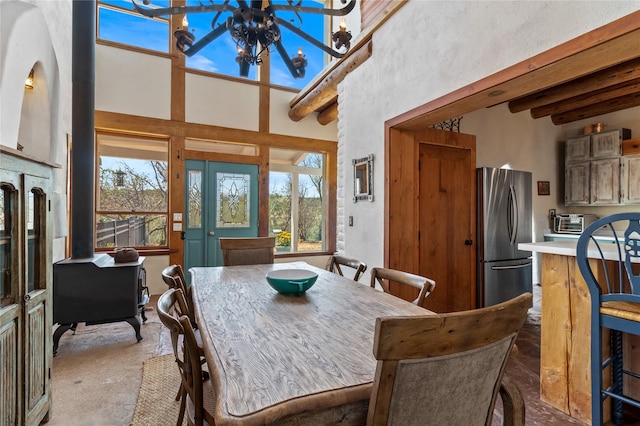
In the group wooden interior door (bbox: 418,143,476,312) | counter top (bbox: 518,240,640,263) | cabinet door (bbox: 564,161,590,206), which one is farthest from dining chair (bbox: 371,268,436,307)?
cabinet door (bbox: 564,161,590,206)

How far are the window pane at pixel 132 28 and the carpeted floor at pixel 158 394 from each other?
14.5 feet

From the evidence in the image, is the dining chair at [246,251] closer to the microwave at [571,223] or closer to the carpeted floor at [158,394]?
the carpeted floor at [158,394]

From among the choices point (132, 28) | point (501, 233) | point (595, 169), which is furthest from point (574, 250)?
point (132, 28)

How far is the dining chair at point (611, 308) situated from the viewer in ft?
4.92

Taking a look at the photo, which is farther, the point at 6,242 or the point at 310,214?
the point at 310,214

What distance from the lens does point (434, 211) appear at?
338 cm

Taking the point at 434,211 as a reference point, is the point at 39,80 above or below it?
above

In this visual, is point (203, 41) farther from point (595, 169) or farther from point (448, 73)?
point (595, 169)

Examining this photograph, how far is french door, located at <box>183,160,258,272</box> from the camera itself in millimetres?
4992

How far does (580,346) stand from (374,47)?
3.06 meters

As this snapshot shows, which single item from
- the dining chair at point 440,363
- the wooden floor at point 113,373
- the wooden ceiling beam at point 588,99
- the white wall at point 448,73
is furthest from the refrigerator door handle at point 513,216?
the dining chair at point 440,363

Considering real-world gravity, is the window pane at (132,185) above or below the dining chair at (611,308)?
above

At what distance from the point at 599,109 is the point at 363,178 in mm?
3895

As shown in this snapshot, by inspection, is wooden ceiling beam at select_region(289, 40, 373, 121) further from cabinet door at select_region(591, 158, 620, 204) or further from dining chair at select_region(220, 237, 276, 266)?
cabinet door at select_region(591, 158, 620, 204)
